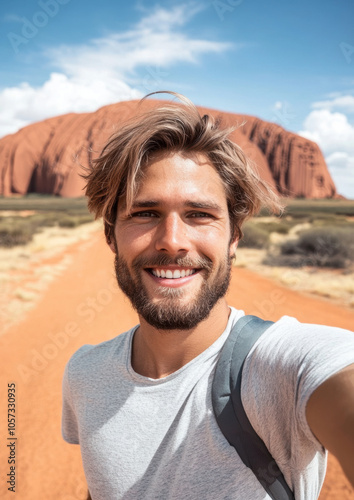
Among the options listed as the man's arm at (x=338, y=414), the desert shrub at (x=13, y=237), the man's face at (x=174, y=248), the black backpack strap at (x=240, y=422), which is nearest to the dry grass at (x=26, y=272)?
the desert shrub at (x=13, y=237)

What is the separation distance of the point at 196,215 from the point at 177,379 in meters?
0.69

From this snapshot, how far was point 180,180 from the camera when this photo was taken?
5.34 feet

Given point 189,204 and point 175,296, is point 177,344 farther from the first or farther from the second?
point 189,204

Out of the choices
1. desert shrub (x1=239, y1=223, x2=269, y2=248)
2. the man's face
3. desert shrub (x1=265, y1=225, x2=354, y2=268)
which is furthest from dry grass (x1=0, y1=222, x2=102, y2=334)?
desert shrub (x1=239, y1=223, x2=269, y2=248)

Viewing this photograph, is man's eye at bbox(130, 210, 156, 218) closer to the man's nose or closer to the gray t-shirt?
the man's nose

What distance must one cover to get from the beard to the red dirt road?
303 cm

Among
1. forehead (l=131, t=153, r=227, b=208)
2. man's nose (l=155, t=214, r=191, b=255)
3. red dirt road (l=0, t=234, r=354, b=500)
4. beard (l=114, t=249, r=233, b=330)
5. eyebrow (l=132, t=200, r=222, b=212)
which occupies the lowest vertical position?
red dirt road (l=0, t=234, r=354, b=500)

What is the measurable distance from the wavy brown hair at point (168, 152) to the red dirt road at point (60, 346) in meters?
3.18

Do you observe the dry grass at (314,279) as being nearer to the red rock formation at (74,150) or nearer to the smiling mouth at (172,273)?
the smiling mouth at (172,273)

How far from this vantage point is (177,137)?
5.55 ft

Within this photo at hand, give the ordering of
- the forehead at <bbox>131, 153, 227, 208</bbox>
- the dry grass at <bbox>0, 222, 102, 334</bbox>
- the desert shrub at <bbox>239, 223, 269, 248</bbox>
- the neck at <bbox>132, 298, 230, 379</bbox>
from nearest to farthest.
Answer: the neck at <bbox>132, 298, 230, 379</bbox>
the forehead at <bbox>131, 153, 227, 208</bbox>
the dry grass at <bbox>0, 222, 102, 334</bbox>
the desert shrub at <bbox>239, 223, 269, 248</bbox>

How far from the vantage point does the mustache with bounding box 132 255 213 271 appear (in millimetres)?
1556

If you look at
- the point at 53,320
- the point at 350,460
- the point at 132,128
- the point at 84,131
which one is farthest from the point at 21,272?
the point at 84,131

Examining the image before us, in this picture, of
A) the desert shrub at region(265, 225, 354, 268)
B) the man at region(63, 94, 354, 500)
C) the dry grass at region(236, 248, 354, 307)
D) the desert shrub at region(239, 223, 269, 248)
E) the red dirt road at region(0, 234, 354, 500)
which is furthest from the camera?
the desert shrub at region(239, 223, 269, 248)
